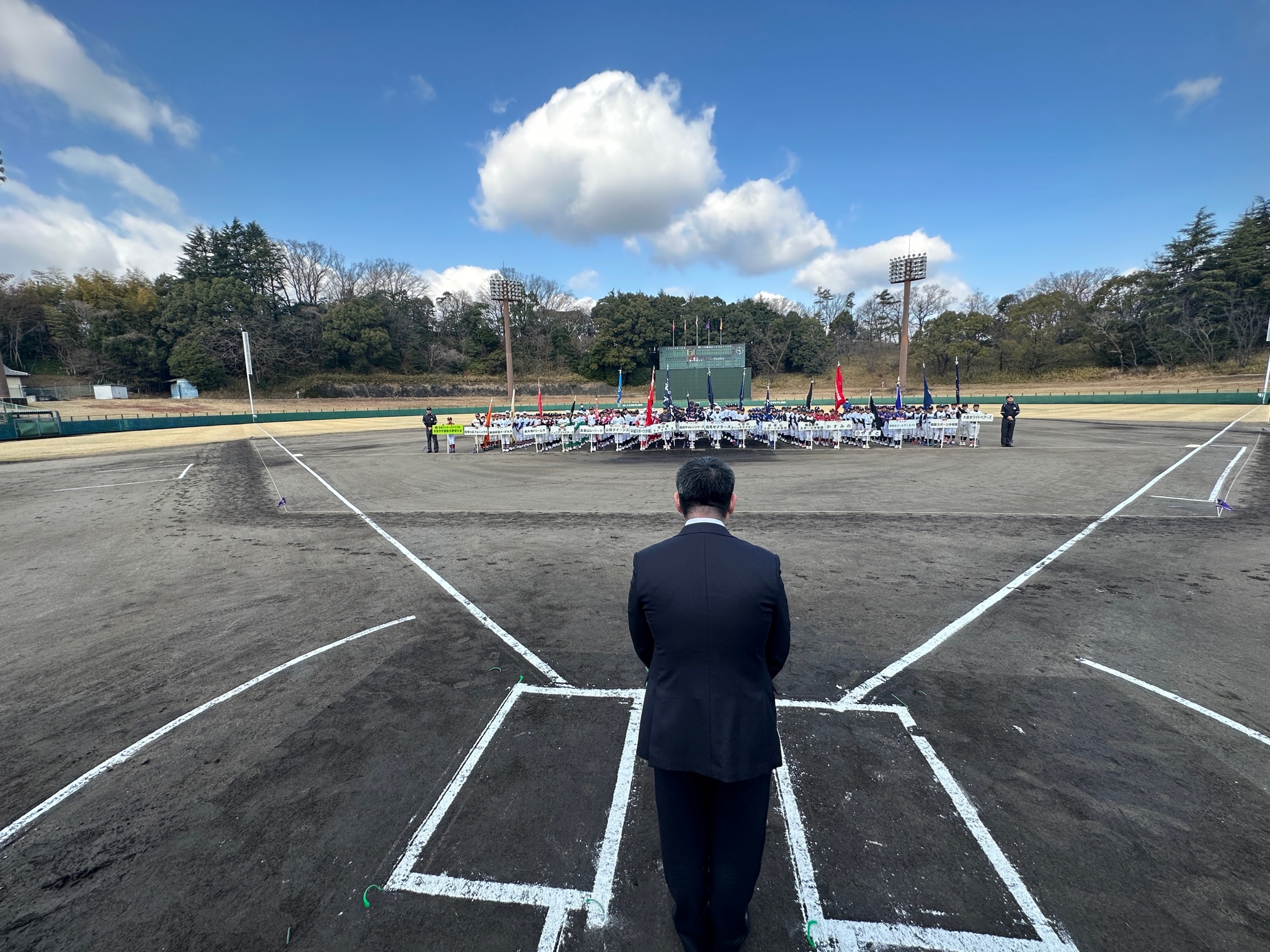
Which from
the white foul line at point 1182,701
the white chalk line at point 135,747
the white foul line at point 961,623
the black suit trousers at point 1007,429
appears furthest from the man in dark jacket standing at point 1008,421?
the white chalk line at point 135,747

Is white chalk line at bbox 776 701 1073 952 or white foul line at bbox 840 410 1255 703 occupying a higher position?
white foul line at bbox 840 410 1255 703

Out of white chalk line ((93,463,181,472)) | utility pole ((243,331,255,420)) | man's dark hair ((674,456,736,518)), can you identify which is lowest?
white chalk line ((93,463,181,472))

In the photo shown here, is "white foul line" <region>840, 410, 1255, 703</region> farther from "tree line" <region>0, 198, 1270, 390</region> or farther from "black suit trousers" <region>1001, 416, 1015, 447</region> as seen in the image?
"tree line" <region>0, 198, 1270, 390</region>

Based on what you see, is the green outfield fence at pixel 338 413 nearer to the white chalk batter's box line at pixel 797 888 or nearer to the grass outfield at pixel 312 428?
the grass outfield at pixel 312 428

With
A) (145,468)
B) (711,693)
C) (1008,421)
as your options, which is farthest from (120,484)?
(1008,421)

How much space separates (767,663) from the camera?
2.22 meters

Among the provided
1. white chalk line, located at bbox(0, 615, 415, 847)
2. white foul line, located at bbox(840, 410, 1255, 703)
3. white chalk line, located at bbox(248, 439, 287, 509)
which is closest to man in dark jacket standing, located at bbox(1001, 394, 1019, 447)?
white foul line, located at bbox(840, 410, 1255, 703)

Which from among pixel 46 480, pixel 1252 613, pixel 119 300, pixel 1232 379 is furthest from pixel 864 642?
pixel 119 300

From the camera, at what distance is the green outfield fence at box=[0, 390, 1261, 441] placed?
1198 inches

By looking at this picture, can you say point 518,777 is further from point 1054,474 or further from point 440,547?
point 1054,474

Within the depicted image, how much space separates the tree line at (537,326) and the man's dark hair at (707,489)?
151 feet

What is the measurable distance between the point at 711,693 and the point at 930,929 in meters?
1.66

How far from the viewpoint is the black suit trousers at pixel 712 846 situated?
2.13m

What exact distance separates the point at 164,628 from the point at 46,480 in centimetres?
1689
